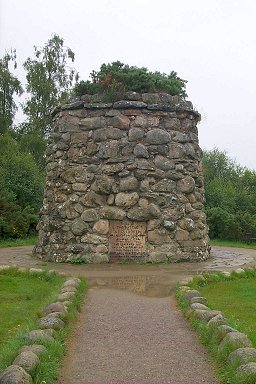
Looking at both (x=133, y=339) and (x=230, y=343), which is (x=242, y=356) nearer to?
(x=230, y=343)

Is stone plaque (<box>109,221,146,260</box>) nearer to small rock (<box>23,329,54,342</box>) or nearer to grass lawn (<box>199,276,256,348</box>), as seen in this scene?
grass lawn (<box>199,276,256,348</box>)

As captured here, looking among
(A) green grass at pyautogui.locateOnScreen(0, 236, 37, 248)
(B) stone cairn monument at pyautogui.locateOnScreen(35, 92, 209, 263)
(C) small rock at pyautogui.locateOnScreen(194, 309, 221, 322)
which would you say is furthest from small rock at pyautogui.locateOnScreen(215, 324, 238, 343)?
(A) green grass at pyautogui.locateOnScreen(0, 236, 37, 248)

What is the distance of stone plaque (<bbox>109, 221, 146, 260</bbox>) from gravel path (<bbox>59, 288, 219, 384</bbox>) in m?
5.12

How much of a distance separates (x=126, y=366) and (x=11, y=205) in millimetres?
16464

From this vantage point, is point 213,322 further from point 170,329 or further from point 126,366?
point 126,366

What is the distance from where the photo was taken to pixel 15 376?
412 cm

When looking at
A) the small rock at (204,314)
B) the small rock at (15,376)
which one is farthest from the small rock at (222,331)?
the small rock at (15,376)

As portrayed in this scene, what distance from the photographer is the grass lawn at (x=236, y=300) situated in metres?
6.34

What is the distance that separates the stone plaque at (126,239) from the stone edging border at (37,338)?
4.83 metres

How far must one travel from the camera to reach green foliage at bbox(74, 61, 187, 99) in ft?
45.9

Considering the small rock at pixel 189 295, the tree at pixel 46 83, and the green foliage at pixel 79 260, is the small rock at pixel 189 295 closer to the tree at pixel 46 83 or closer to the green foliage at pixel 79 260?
the green foliage at pixel 79 260

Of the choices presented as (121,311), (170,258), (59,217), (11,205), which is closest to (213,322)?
(121,311)

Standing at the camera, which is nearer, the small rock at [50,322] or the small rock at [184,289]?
the small rock at [50,322]

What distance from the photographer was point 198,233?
13.8m
